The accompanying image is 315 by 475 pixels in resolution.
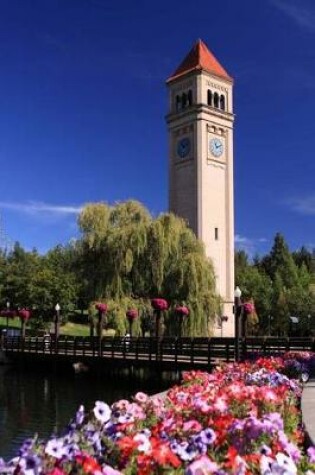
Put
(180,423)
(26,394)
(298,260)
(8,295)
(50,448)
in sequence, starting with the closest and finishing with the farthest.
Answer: (50,448), (180,423), (26,394), (8,295), (298,260)

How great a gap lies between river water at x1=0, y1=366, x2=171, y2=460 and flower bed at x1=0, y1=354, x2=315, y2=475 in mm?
6790

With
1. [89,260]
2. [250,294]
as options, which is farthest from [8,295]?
[250,294]

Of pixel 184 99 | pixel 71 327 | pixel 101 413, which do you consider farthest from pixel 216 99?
pixel 101 413

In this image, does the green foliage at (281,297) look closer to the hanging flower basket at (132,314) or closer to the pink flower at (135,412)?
the hanging flower basket at (132,314)

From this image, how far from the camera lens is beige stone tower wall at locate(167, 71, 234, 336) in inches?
2211

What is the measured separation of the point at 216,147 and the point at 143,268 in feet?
83.6

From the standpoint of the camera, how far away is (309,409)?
9.86 metres

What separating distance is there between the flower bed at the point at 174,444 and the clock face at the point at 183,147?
51932mm

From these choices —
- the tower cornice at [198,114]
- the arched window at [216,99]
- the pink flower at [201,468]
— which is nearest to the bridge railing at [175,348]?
the pink flower at [201,468]

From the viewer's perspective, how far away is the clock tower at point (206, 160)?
56250mm

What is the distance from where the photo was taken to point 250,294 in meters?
73.7

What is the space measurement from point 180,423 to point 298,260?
10972 centimetres

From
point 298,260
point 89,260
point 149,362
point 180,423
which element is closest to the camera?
point 180,423

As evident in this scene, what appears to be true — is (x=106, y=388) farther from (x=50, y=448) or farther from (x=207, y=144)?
(x=207, y=144)
